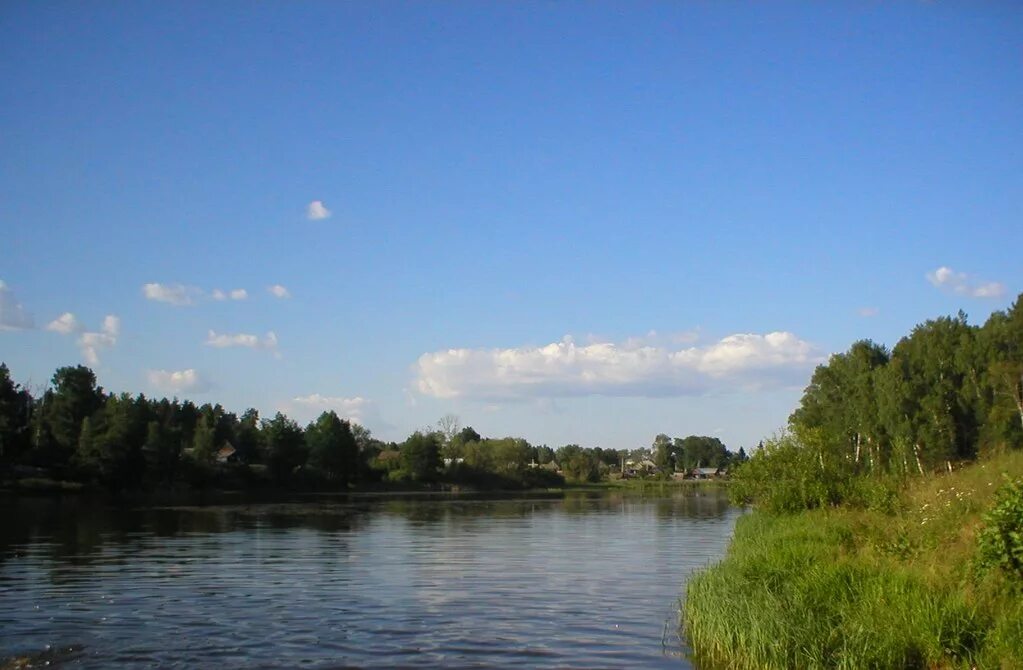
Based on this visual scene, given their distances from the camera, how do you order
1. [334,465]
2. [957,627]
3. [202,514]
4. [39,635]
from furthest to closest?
[334,465] < [202,514] < [39,635] < [957,627]

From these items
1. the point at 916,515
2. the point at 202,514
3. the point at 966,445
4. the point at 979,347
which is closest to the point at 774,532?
the point at 916,515

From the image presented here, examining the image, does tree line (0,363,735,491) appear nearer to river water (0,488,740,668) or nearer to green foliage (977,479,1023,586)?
river water (0,488,740,668)

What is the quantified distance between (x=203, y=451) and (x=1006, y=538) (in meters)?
120

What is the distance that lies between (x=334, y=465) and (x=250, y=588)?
11964 centimetres

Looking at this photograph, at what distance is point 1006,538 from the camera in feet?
53.8

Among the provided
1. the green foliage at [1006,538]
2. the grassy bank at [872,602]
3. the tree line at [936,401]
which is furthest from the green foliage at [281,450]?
the green foliage at [1006,538]

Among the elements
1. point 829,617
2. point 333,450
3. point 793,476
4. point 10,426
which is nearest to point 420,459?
point 333,450

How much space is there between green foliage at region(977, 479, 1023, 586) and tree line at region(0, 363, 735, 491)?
96506 millimetres

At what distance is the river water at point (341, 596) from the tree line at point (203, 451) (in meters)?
46.8

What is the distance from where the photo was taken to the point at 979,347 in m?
82.1

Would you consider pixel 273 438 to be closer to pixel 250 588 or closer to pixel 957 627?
pixel 250 588

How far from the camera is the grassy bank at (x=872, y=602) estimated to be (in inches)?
601

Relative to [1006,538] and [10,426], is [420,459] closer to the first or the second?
[10,426]

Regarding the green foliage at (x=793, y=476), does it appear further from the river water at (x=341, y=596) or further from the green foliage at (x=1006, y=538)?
the green foliage at (x=1006, y=538)
